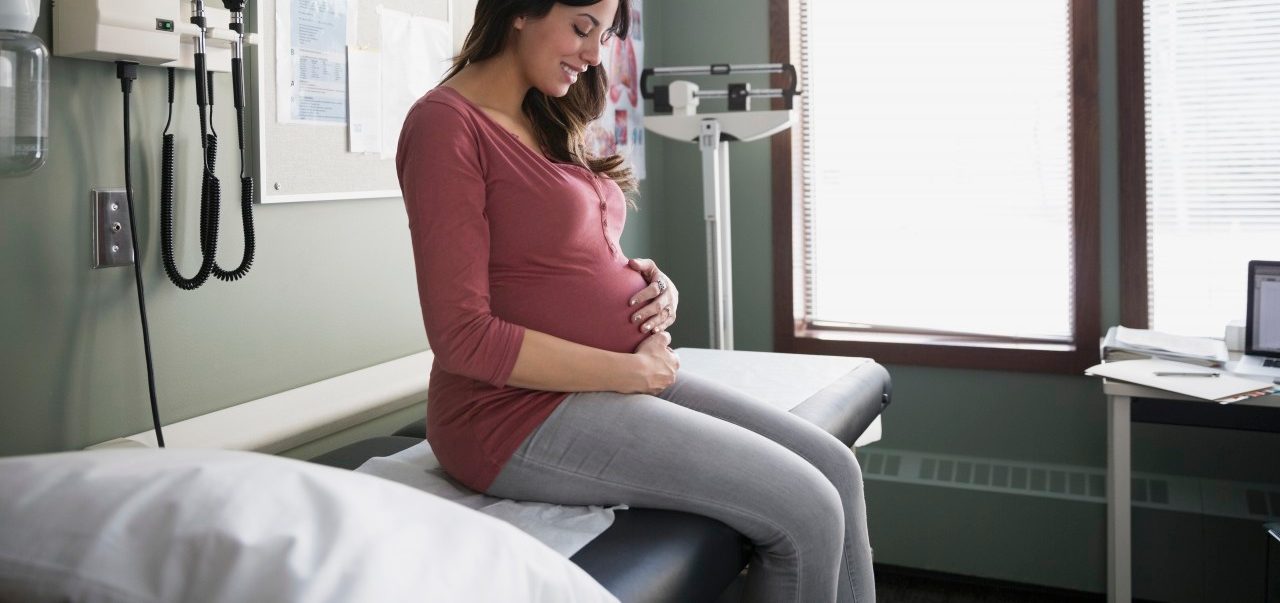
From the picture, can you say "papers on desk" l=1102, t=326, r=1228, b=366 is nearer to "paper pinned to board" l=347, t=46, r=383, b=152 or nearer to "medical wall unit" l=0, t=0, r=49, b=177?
"paper pinned to board" l=347, t=46, r=383, b=152

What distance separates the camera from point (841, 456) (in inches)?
63.3

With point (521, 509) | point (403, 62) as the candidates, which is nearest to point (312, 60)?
point (403, 62)

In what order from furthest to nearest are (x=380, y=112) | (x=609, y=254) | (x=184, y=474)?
(x=380, y=112) < (x=609, y=254) < (x=184, y=474)

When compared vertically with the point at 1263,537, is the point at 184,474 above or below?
above

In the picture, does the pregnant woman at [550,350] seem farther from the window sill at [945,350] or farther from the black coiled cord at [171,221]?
the window sill at [945,350]

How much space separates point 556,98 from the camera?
168 centimetres

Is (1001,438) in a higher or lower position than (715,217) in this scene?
lower

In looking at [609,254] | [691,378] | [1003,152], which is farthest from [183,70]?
[1003,152]

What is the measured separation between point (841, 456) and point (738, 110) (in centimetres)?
144

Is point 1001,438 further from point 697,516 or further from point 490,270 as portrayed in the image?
point 490,270

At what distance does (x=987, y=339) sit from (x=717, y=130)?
1020 mm

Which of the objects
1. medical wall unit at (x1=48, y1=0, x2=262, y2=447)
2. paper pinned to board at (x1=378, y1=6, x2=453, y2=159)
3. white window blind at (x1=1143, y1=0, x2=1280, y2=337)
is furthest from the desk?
medical wall unit at (x1=48, y1=0, x2=262, y2=447)

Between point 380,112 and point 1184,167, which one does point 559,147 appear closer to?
point 380,112

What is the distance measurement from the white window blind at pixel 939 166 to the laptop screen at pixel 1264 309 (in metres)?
0.54
